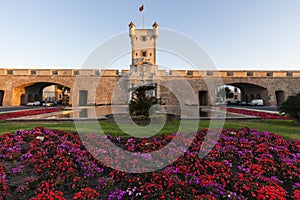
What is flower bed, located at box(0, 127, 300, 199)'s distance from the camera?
10.0 feet

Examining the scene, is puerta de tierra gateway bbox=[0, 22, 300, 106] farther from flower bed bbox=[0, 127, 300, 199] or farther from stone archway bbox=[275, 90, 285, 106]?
flower bed bbox=[0, 127, 300, 199]

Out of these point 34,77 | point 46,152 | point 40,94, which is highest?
point 34,77

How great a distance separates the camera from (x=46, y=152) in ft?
15.3

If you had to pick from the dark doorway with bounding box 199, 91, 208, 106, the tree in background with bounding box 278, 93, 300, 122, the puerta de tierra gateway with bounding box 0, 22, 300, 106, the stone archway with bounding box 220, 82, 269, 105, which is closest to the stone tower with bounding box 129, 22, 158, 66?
the puerta de tierra gateway with bounding box 0, 22, 300, 106

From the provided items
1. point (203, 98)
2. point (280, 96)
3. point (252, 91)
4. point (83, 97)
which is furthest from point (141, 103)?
point (252, 91)

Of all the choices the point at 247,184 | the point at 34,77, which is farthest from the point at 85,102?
the point at 247,184

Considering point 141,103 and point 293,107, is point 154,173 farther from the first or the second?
point 293,107

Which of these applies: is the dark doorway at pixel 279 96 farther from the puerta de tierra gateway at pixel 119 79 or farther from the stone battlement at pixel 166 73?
the stone battlement at pixel 166 73

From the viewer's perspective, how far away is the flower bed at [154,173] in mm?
3051

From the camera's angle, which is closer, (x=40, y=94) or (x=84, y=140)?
(x=84, y=140)

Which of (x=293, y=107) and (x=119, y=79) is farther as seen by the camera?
(x=119, y=79)

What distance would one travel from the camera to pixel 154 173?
3.57 m

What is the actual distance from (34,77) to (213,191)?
128 feet

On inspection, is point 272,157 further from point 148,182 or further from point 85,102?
point 85,102
